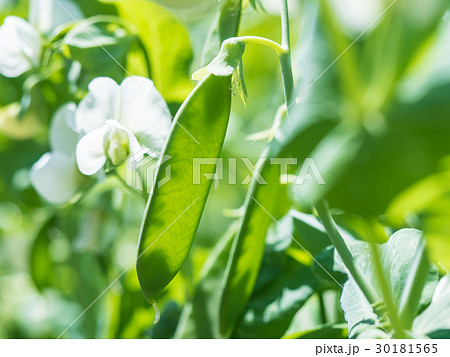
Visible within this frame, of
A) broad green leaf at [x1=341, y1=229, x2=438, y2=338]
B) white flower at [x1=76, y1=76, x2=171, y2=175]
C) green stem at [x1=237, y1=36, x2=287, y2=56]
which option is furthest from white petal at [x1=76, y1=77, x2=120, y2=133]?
broad green leaf at [x1=341, y1=229, x2=438, y2=338]

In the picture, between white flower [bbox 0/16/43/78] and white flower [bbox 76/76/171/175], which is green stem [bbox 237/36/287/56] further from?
white flower [bbox 0/16/43/78]

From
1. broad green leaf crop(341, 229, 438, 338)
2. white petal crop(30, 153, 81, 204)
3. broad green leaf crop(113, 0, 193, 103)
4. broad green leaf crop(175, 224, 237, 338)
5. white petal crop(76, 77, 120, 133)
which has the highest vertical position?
broad green leaf crop(113, 0, 193, 103)

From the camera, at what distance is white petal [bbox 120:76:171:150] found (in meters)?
0.39

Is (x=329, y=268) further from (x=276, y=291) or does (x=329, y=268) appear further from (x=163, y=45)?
(x=163, y=45)

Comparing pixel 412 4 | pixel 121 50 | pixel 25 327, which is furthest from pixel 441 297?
pixel 25 327

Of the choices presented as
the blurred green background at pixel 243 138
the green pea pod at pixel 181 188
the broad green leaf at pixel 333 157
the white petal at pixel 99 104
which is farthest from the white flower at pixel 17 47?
the broad green leaf at pixel 333 157

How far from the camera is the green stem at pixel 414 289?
32cm

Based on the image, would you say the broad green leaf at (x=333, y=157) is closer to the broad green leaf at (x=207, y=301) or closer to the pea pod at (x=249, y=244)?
the pea pod at (x=249, y=244)

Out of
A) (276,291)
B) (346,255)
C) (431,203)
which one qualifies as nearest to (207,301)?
(276,291)

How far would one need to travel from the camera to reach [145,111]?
400 millimetres

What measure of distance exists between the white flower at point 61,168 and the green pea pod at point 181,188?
18 centimetres

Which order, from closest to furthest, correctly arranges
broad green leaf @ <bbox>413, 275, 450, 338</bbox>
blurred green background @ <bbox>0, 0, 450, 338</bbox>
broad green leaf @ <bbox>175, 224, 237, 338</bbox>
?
blurred green background @ <bbox>0, 0, 450, 338</bbox> < broad green leaf @ <bbox>413, 275, 450, 338</bbox> < broad green leaf @ <bbox>175, 224, 237, 338</bbox>

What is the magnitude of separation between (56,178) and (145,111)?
140 mm

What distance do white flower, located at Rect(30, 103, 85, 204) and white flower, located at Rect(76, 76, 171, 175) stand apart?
0.08 meters
